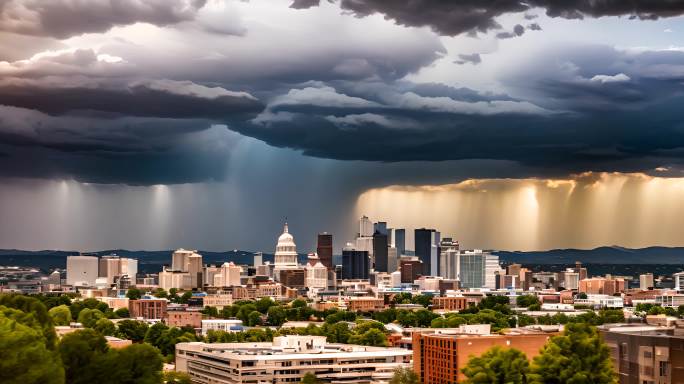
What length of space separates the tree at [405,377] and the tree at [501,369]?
11.8 meters

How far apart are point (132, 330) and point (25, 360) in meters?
59.7

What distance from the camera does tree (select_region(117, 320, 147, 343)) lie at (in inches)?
3733

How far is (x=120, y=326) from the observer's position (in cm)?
9656

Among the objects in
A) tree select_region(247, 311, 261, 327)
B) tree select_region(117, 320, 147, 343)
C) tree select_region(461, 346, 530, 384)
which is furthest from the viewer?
tree select_region(247, 311, 261, 327)

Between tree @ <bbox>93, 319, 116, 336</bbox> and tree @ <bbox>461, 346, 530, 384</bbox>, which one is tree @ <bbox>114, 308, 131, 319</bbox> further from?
tree @ <bbox>461, 346, 530, 384</bbox>

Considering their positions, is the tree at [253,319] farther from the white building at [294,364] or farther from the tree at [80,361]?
the tree at [80,361]

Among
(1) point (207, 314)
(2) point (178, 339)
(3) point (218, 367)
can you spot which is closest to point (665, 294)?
(1) point (207, 314)

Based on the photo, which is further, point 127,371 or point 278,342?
point 278,342

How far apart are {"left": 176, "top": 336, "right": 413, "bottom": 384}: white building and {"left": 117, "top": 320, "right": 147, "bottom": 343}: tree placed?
24.2m

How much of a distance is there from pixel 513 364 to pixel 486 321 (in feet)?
192

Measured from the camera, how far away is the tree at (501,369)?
45875 mm

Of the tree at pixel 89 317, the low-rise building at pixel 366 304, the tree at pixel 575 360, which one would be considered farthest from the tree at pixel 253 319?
the tree at pixel 575 360

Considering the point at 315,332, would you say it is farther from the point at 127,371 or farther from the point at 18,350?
the point at 18,350

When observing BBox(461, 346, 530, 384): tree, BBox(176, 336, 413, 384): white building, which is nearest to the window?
BBox(461, 346, 530, 384): tree
